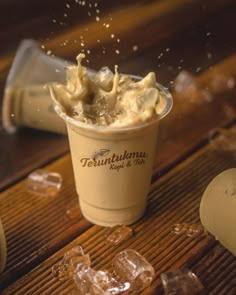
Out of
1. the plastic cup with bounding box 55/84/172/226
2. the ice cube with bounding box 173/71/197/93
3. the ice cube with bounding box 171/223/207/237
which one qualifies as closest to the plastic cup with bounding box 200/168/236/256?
the ice cube with bounding box 171/223/207/237

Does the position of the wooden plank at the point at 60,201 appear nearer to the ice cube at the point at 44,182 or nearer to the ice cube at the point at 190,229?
the ice cube at the point at 44,182

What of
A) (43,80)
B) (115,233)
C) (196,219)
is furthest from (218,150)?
(43,80)

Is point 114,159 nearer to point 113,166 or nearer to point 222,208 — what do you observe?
point 113,166

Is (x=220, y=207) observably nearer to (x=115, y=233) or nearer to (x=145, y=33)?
(x=115, y=233)

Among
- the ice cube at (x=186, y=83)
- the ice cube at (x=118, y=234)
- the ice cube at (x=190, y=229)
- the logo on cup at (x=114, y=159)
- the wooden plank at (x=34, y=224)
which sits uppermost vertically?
the logo on cup at (x=114, y=159)

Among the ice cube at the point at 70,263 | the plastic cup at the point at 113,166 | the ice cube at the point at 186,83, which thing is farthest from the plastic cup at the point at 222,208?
the ice cube at the point at 186,83
